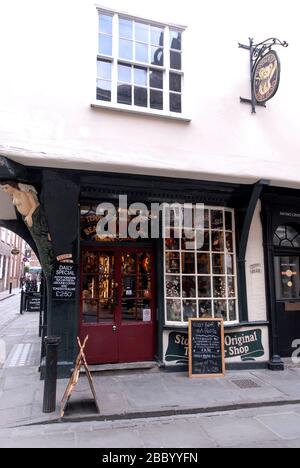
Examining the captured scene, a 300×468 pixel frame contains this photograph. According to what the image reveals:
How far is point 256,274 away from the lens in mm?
7926

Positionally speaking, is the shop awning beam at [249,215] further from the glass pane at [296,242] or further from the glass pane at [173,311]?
the glass pane at [173,311]

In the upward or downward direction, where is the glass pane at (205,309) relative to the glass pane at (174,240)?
downward

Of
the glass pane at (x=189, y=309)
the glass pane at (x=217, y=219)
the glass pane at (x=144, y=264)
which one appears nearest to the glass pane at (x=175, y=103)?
the glass pane at (x=217, y=219)

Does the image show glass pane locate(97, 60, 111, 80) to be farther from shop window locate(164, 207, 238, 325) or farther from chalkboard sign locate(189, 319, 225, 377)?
chalkboard sign locate(189, 319, 225, 377)

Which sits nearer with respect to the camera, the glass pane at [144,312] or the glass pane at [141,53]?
the glass pane at [141,53]

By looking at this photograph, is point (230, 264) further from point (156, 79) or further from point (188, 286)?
point (156, 79)

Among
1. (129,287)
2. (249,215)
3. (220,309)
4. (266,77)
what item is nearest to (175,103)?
(266,77)

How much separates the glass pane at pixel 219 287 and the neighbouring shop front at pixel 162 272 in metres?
0.02

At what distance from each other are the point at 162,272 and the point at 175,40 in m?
4.28

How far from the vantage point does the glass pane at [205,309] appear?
7.69 meters

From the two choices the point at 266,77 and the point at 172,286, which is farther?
the point at 172,286

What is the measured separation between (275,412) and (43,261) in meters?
4.21
